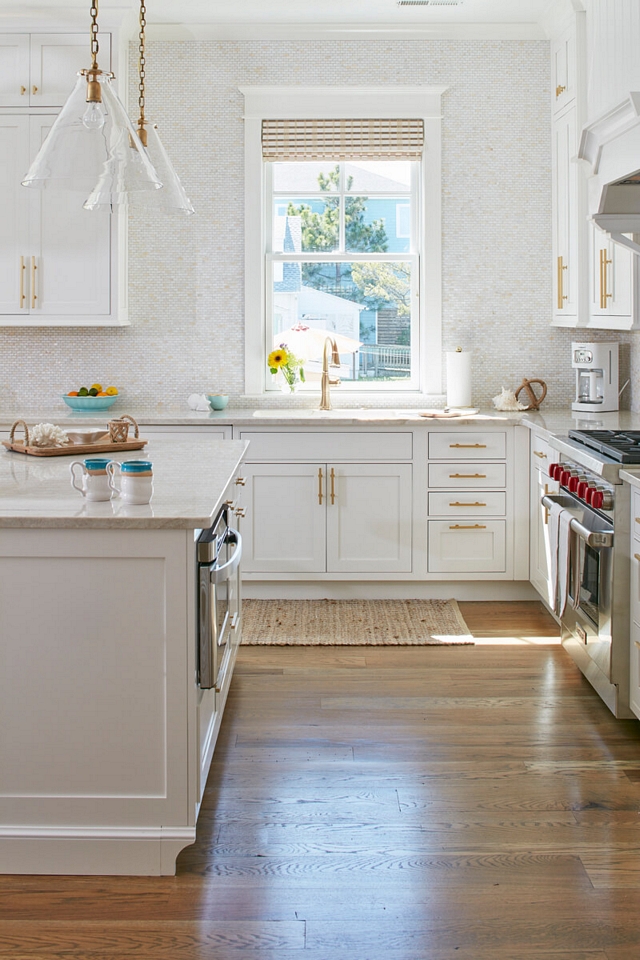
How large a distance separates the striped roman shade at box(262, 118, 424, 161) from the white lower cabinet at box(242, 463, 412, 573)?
68.0 inches

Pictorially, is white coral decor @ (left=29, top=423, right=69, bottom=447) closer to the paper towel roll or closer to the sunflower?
the sunflower

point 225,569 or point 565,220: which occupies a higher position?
point 565,220

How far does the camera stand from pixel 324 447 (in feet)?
15.7

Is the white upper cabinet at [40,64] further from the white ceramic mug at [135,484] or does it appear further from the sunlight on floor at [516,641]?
the sunlight on floor at [516,641]

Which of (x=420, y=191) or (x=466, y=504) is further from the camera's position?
(x=420, y=191)

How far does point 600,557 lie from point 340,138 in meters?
2.92

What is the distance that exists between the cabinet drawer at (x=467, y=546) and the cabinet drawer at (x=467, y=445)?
33 centimetres

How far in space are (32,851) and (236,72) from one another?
416 cm

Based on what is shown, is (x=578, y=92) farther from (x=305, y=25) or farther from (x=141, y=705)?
(x=141, y=705)

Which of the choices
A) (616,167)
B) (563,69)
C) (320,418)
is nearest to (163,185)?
(616,167)

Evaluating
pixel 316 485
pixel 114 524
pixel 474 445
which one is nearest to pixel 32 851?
pixel 114 524

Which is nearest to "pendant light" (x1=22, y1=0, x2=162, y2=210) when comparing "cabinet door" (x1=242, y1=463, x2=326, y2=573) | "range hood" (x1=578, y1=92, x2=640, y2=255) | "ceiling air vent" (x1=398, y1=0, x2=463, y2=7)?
"range hood" (x1=578, y1=92, x2=640, y2=255)

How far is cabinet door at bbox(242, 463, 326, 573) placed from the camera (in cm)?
480

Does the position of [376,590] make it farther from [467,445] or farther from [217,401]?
[217,401]
